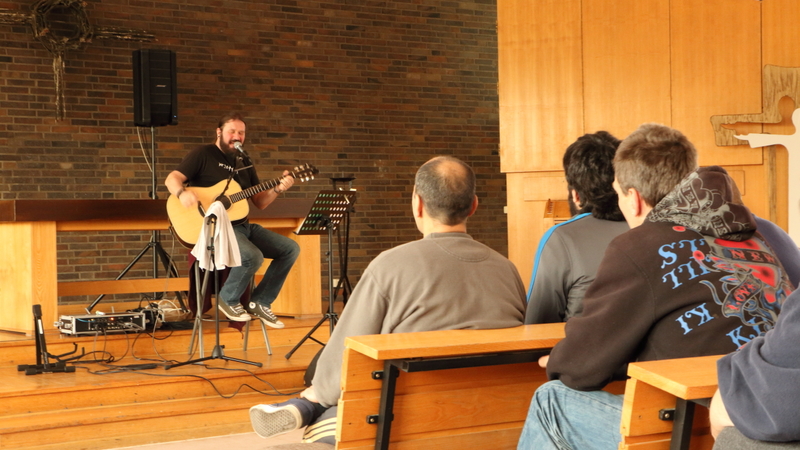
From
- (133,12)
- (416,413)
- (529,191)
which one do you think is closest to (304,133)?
(133,12)

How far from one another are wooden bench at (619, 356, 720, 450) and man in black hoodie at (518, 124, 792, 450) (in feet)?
0.36

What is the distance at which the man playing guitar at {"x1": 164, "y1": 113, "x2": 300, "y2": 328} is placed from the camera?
519cm

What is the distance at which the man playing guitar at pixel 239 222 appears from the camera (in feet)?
17.0

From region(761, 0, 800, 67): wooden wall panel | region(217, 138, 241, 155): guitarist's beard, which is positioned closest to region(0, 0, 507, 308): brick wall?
region(217, 138, 241, 155): guitarist's beard

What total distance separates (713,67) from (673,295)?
176 inches

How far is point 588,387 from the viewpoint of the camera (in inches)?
70.9

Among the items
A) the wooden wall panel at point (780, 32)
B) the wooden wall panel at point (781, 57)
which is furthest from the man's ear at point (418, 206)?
the wooden wall panel at point (780, 32)

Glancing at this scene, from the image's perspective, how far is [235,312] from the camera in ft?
16.9

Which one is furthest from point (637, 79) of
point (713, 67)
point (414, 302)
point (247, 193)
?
point (414, 302)

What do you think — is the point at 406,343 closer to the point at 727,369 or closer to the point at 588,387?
the point at 588,387

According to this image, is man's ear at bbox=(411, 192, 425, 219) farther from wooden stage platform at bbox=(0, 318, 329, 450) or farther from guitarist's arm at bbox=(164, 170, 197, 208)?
guitarist's arm at bbox=(164, 170, 197, 208)

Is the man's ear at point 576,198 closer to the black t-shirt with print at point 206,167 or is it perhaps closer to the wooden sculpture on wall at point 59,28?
the black t-shirt with print at point 206,167

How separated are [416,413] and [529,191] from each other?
4440mm

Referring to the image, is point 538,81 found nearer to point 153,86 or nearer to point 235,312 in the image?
point 235,312
